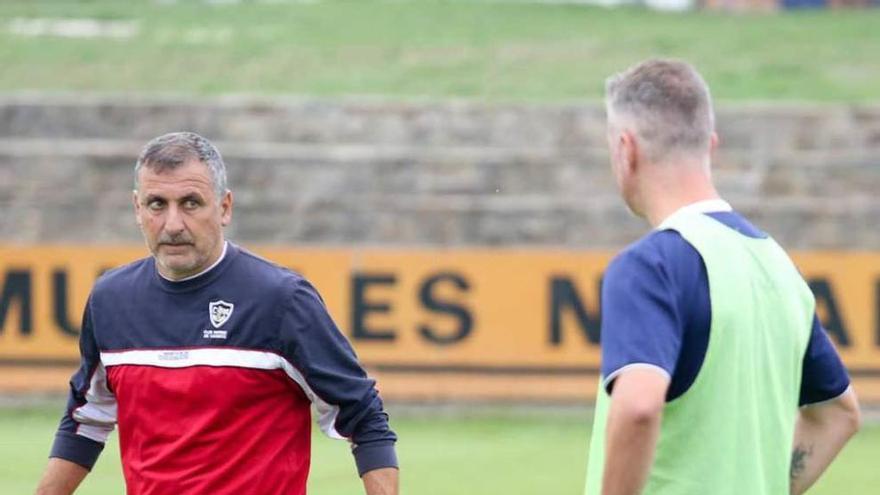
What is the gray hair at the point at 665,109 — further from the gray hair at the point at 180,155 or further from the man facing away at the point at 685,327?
the gray hair at the point at 180,155

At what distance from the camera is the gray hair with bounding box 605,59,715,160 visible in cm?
423

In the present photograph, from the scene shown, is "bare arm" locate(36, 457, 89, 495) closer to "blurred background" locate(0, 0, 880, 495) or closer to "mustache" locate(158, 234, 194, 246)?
"mustache" locate(158, 234, 194, 246)

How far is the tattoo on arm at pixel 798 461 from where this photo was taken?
15.3 ft

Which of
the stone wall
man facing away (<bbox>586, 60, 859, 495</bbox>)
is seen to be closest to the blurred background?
the stone wall

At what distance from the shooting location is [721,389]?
13.6ft

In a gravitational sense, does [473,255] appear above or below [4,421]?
above

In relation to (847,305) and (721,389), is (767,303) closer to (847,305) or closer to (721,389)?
(721,389)

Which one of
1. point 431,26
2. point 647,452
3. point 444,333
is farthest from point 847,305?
point 431,26

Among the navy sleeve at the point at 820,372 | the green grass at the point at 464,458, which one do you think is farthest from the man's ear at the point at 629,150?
the green grass at the point at 464,458

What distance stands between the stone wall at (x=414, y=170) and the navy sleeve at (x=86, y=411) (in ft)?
40.6

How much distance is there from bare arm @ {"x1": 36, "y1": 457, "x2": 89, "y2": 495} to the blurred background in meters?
6.72

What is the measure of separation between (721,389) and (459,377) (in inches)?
488

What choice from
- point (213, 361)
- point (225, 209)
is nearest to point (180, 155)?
point (225, 209)

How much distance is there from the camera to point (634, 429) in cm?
398
